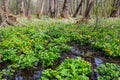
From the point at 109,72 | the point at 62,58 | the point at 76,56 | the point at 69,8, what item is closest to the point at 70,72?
the point at 109,72

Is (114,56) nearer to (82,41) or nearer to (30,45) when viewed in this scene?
(82,41)

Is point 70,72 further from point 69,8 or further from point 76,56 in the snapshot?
point 69,8

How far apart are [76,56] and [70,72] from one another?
2.43 meters

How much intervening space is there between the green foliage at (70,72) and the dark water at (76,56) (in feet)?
1.14

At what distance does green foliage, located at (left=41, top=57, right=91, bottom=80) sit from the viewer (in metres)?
5.95

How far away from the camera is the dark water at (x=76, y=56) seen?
6.53 meters

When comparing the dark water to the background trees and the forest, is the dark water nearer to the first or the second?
the forest

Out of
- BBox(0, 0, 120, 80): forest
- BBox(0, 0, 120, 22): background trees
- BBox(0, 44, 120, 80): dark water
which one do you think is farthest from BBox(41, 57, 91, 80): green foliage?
BBox(0, 0, 120, 22): background trees

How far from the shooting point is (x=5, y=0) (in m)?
15.2

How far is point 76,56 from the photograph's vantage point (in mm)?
8562

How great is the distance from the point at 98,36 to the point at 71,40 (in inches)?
52.5

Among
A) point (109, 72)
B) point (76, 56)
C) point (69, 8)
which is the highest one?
point (69, 8)

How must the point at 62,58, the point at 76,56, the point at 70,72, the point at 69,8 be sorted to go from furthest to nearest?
the point at 69,8
the point at 76,56
the point at 62,58
the point at 70,72

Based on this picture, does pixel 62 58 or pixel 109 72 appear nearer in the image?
pixel 109 72
